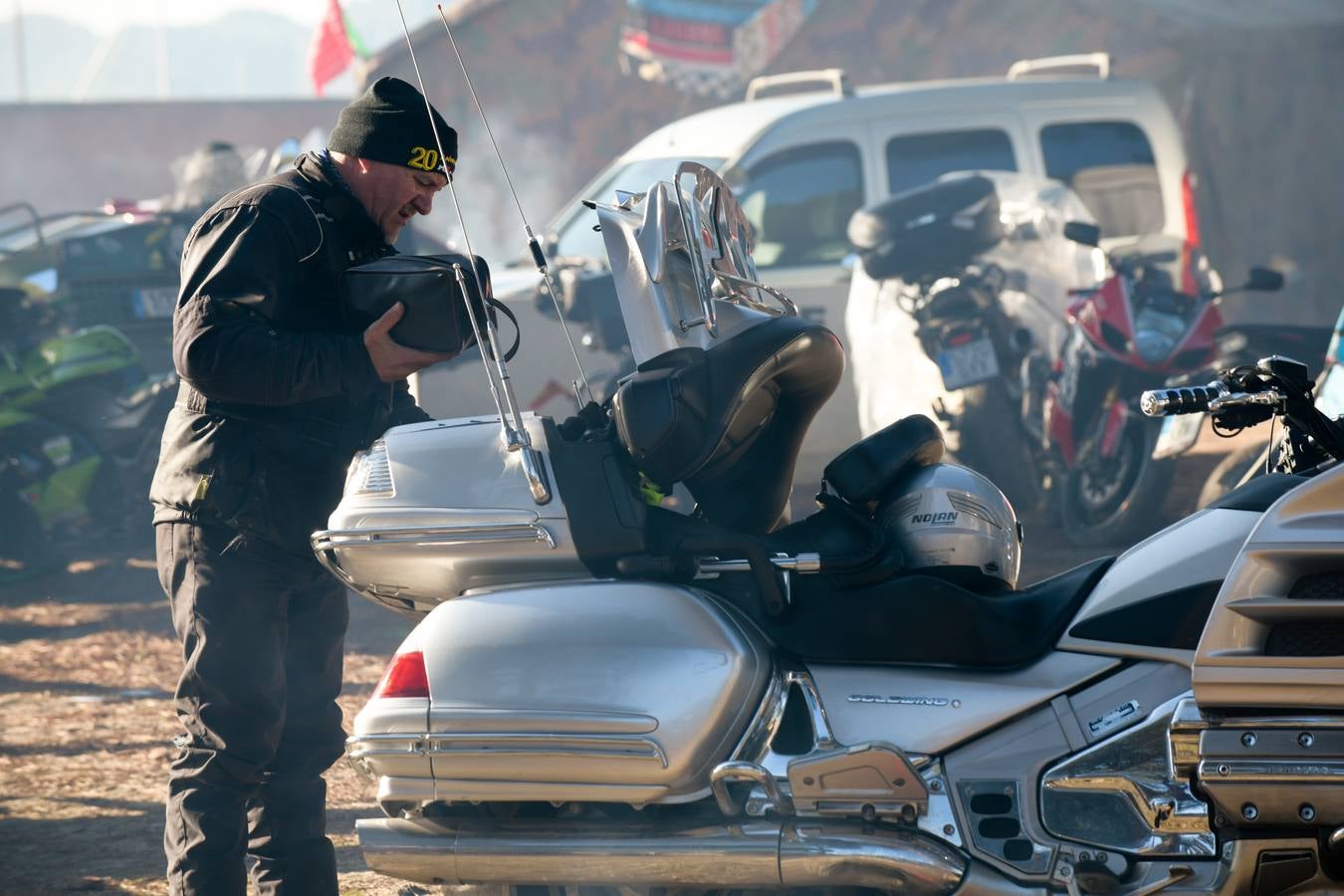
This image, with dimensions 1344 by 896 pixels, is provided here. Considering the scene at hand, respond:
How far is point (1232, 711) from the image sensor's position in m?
2.31

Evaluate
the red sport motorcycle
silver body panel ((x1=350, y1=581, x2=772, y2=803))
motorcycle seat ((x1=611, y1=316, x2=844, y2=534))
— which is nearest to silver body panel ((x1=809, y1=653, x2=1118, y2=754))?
silver body panel ((x1=350, y1=581, x2=772, y2=803))

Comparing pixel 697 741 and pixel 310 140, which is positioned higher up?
pixel 310 140

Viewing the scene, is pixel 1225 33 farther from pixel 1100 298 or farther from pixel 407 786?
pixel 407 786

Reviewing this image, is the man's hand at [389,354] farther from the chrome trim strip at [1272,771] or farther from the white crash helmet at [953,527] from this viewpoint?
the chrome trim strip at [1272,771]

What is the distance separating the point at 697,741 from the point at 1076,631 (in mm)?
646

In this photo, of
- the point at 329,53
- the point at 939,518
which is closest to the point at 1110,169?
the point at 939,518

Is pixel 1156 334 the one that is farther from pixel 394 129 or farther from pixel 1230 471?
pixel 394 129

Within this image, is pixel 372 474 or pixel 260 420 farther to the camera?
pixel 260 420

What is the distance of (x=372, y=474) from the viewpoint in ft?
8.91

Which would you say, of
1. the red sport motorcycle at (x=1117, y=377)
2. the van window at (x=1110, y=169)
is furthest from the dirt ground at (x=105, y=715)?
the van window at (x=1110, y=169)

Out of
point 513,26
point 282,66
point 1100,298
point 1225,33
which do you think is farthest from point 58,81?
point 1100,298

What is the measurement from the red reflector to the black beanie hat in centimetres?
102

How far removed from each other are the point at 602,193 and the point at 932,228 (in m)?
2.14

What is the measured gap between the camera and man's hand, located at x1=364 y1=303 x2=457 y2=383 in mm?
2859
